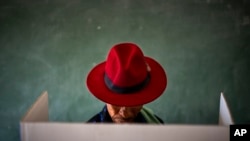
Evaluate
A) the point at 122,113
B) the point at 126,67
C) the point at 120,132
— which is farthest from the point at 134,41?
the point at 120,132

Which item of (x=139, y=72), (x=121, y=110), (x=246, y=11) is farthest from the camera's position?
(x=246, y=11)

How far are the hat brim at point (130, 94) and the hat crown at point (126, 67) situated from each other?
3 cm

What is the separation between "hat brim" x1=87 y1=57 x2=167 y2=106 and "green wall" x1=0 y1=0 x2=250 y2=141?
0.82 meters

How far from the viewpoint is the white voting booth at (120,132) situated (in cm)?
89

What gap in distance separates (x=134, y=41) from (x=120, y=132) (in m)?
1.24

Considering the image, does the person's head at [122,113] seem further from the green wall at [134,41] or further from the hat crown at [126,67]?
the green wall at [134,41]

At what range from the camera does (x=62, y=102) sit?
213 centimetres

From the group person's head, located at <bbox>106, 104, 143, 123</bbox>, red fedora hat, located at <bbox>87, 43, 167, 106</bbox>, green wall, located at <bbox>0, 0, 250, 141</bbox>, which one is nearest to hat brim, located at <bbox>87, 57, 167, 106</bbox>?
red fedora hat, located at <bbox>87, 43, 167, 106</bbox>

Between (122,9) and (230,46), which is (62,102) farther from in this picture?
(230,46)

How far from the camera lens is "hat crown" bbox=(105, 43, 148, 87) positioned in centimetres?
113

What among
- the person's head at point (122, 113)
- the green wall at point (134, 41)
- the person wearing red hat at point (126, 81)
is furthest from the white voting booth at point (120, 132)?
the green wall at point (134, 41)

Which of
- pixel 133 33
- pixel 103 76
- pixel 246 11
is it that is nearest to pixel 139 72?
pixel 103 76

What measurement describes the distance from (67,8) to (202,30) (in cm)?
68

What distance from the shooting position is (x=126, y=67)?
44.8 inches
